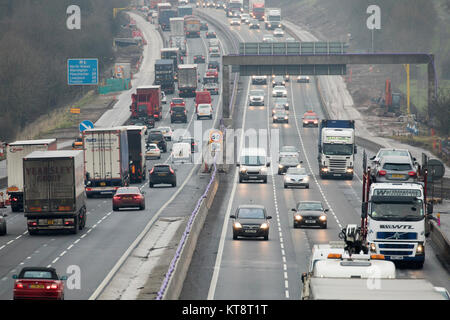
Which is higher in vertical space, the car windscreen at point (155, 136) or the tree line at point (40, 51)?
the tree line at point (40, 51)

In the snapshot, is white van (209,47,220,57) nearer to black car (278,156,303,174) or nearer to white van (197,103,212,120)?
white van (197,103,212,120)

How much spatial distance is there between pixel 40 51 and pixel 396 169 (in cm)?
10793

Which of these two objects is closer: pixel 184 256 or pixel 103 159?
pixel 184 256

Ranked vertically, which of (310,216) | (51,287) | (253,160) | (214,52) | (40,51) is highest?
(40,51)

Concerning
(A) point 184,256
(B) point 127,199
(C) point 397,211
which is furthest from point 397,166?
(A) point 184,256

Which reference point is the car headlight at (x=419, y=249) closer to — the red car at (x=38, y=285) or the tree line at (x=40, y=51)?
the red car at (x=38, y=285)

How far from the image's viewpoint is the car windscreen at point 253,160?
61.7 metres

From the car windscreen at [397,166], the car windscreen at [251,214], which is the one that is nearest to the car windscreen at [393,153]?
the car windscreen at [397,166]

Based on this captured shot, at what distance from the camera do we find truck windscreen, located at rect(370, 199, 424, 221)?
102ft

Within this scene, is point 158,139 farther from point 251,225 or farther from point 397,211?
point 397,211

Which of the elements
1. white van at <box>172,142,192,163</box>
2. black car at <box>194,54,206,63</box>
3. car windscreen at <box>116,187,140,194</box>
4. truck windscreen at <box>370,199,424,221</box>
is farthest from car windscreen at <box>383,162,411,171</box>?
black car at <box>194,54,206,63</box>

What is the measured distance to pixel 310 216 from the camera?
42.9m

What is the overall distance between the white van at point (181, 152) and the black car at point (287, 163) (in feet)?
35.7

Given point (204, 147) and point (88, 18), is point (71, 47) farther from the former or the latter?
point (204, 147)
